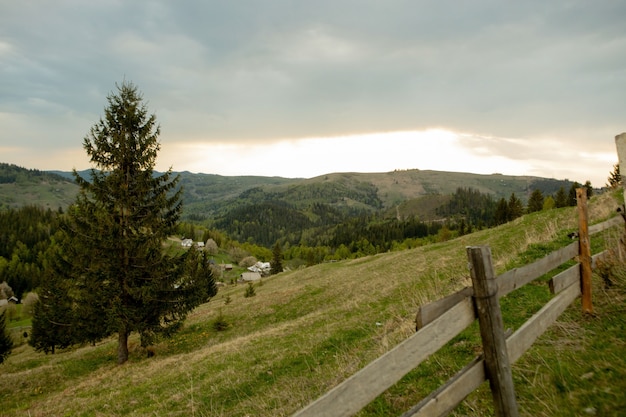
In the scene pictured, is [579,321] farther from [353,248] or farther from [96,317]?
[353,248]

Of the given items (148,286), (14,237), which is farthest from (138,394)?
(14,237)

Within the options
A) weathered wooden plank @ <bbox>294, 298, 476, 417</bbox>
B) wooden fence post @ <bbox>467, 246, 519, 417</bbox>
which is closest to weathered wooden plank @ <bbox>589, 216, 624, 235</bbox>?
wooden fence post @ <bbox>467, 246, 519, 417</bbox>

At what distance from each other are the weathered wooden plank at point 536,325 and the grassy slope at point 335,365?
633 mm

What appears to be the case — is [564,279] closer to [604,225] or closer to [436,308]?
[604,225]

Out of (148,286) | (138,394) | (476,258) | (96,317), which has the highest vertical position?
(476,258)

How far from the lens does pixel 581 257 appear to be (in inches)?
275

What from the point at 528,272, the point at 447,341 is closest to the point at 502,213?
the point at 528,272

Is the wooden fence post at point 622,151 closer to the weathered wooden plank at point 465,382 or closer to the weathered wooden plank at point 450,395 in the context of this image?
the weathered wooden plank at point 465,382

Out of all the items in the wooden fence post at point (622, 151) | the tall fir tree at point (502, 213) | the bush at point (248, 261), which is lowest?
the bush at point (248, 261)

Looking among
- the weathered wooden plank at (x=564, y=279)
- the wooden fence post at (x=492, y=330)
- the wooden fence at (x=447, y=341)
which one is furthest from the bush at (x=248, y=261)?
the wooden fence post at (x=492, y=330)

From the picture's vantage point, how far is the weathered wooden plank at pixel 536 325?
4.27 metres

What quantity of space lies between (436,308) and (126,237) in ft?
63.0

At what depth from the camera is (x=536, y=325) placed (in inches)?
195

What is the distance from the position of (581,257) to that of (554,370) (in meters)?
3.06
